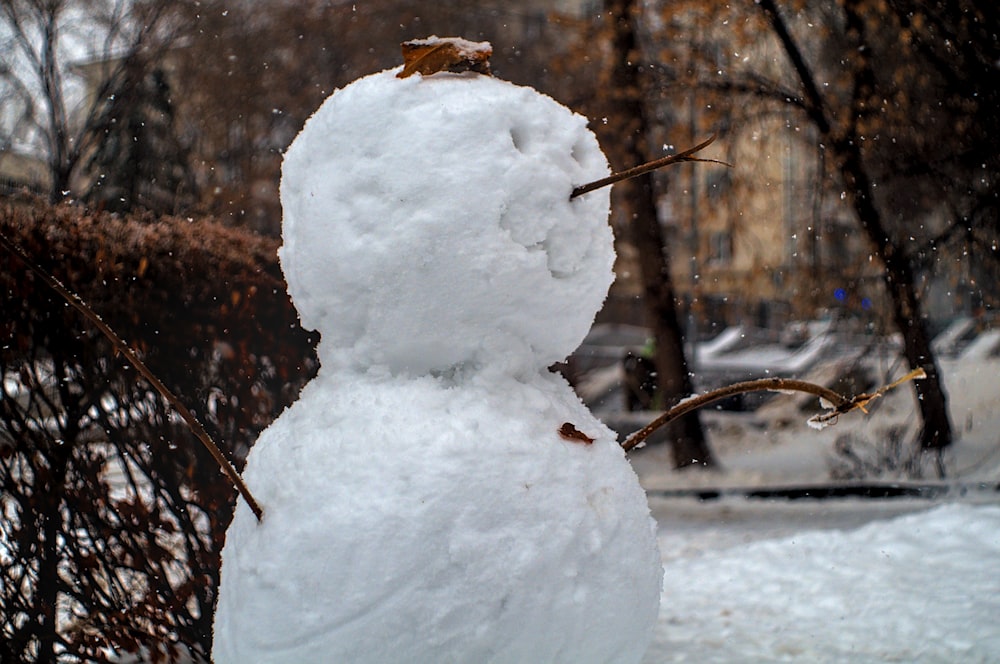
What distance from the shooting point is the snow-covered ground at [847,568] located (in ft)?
12.9

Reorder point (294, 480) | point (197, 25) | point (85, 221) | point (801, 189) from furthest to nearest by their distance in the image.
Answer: point (801, 189) < point (197, 25) < point (85, 221) < point (294, 480)

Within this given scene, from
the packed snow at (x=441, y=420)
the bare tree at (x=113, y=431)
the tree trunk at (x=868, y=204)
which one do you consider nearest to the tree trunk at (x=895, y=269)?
the tree trunk at (x=868, y=204)

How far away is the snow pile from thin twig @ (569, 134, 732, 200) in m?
2.62

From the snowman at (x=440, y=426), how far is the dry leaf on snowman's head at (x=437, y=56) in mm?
42

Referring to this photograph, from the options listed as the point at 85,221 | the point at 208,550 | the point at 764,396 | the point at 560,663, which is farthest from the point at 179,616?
the point at 764,396

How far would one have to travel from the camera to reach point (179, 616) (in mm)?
3566

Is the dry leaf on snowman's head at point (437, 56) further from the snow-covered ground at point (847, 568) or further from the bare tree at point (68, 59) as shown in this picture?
the bare tree at point (68, 59)

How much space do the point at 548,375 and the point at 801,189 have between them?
8.00 m

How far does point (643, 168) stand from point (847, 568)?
379cm

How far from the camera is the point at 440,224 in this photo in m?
1.88

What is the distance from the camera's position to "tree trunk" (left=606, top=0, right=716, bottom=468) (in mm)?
8477

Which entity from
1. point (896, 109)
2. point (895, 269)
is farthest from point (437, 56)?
point (896, 109)

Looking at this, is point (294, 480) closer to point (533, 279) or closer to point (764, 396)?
point (533, 279)

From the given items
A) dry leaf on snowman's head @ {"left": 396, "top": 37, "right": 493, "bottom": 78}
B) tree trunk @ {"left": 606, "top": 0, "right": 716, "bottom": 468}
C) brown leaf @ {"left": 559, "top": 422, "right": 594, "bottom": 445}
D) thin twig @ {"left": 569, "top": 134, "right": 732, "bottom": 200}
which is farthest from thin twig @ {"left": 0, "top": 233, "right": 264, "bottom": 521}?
tree trunk @ {"left": 606, "top": 0, "right": 716, "bottom": 468}
